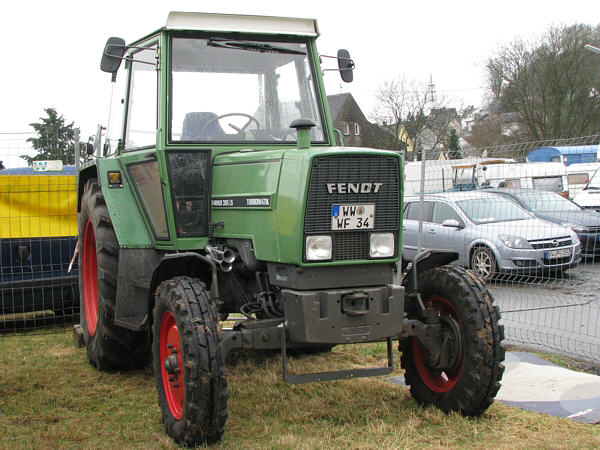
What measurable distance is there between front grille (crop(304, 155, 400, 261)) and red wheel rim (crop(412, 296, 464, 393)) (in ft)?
2.32

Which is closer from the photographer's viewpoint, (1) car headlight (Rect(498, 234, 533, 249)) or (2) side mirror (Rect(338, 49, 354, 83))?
(2) side mirror (Rect(338, 49, 354, 83))

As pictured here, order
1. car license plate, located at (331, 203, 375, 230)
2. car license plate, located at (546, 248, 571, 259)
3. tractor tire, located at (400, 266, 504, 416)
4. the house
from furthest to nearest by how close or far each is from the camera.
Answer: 1. the house
2. car license plate, located at (546, 248, 571, 259)
3. tractor tire, located at (400, 266, 504, 416)
4. car license plate, located at (331, 203, 375, 230)

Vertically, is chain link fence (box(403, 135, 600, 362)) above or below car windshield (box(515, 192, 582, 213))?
below

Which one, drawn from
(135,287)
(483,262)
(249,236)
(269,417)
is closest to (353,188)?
(249,236)

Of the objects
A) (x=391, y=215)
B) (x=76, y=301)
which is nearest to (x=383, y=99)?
(x=76, y=301)

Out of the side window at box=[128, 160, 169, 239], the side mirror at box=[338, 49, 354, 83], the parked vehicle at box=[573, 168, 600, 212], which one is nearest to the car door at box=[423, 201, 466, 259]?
the parked vehicle at box=[573, 168, 600, 212]

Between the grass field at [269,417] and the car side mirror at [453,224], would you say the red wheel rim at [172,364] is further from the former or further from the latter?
the car side mirror at [453,224]

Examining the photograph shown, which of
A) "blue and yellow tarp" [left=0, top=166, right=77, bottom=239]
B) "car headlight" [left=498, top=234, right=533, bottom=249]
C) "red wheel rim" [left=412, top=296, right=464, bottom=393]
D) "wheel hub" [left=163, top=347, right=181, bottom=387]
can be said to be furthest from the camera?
"car headlight" [left=498, top=234, right=533, bottom=249]

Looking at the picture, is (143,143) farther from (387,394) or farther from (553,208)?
(553,208)

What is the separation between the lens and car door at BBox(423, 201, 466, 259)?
1139cm

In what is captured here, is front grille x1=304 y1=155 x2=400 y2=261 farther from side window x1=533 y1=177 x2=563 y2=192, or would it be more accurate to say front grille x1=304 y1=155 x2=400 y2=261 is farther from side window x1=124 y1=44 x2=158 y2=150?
side window x1=533 y1=177 x2=563 y2=192

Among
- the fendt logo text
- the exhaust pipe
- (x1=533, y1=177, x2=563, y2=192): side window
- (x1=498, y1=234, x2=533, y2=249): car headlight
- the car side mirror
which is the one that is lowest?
A: (x1=498, y1=234, x2=533, y2=249): car headlight

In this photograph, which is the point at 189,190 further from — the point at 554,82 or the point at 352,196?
the point at 554,82

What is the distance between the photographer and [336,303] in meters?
4.13
